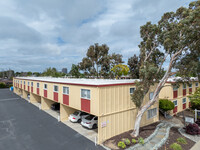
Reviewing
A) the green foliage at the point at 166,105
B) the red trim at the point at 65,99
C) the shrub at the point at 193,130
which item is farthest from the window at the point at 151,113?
the red trim at the point at 65,99

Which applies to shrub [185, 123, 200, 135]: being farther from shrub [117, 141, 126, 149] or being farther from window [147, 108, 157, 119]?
shrub [117, 141, 126, 149]

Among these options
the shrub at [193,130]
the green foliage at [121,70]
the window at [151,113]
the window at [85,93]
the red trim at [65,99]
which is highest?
the green foliage at [121,70]

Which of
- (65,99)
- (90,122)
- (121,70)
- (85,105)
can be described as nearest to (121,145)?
(90,122)

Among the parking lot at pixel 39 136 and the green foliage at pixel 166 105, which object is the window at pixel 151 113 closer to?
the green foliage at pixel 166 105

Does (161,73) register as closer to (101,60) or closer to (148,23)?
(148,23)

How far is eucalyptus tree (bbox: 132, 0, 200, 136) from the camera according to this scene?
10.1 meters

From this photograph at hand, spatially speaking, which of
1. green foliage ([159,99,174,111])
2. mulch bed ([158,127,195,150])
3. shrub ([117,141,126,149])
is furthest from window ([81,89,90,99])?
green foliage ([159,99,174,111])

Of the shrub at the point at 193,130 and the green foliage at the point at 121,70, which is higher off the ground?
the green foliage at the point at 121,70

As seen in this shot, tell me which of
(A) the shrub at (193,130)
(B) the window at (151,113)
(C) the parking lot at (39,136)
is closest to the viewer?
(C) the parking lot at (39,136)

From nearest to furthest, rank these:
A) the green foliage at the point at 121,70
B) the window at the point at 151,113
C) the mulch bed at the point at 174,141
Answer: the mulch bed at the point at 174,141 → the window at the point at 151,113 → the green foliage at the point at 121,70

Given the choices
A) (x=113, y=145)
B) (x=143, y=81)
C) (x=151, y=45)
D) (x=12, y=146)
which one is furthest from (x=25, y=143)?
(x=151, y=45)

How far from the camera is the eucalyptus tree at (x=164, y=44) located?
10.1 m

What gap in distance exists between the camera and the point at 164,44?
457 inches

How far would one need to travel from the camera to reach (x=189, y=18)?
9789 mm
